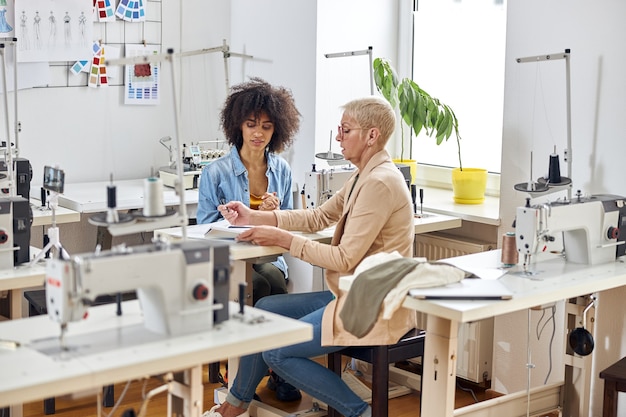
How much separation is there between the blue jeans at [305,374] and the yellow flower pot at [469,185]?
1223 millimetres

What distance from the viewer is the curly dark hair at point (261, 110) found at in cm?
392

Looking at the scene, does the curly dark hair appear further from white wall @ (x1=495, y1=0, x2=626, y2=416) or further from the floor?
the floor

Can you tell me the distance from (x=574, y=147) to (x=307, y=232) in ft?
3.64

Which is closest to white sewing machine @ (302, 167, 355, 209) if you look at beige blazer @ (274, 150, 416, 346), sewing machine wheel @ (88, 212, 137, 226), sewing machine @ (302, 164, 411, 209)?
sewing machine @ (302, 164, 411, 209)

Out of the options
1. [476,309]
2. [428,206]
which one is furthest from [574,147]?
[476,309]

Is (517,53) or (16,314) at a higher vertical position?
(517,53)

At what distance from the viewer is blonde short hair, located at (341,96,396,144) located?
10.5ft

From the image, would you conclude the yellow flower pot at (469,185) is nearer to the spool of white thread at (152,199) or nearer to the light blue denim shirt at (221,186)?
the light blue denim shirt at (221,186)

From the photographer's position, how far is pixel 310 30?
14.9 feet

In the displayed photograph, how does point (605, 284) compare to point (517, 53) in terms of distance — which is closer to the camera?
point (605, 284)

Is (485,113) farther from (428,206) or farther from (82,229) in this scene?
(82,229)

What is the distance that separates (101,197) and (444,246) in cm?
160

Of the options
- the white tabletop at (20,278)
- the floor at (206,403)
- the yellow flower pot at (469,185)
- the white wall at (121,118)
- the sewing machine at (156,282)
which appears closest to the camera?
the sewing machine at (156,282)

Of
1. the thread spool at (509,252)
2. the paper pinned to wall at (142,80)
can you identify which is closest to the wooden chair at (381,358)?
the thread spool at (509,252)
